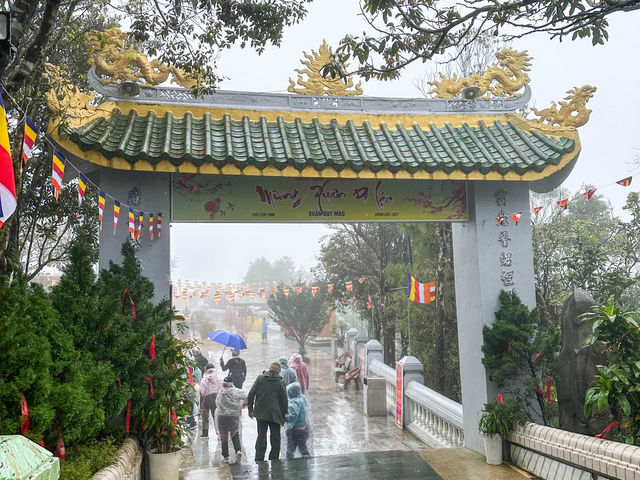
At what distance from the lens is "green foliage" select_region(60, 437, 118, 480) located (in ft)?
12.1

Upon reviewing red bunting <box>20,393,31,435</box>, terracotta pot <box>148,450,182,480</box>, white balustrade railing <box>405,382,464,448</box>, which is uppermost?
red bunting <box>20,393,31,435</box>

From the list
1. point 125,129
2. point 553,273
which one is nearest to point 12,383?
point 125,129

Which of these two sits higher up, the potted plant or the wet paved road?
the potted plant

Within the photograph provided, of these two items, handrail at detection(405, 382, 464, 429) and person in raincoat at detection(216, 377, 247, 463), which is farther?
person in raincoat at detection(216, 377, 247, 463)

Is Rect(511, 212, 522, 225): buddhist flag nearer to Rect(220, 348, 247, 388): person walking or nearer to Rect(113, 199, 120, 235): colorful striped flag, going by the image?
Rect(113, 199, 120, 235): colorful striped flag

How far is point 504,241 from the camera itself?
7.24 m

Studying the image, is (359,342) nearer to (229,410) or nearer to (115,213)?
(229,410)

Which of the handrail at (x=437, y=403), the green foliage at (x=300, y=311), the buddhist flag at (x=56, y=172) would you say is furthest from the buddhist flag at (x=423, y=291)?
the green foliage at (x=300, y=311)

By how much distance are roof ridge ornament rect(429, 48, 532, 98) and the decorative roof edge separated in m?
0.14

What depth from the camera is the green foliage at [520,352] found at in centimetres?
648

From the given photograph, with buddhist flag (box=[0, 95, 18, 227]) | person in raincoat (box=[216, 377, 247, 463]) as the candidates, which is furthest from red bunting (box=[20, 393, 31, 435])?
person in raincoat (box=[216, 377, 247, 463])

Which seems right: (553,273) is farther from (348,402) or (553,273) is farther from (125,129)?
(125,129)

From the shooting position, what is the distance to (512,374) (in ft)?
21.9

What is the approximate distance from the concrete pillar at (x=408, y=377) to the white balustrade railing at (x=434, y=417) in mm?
61
